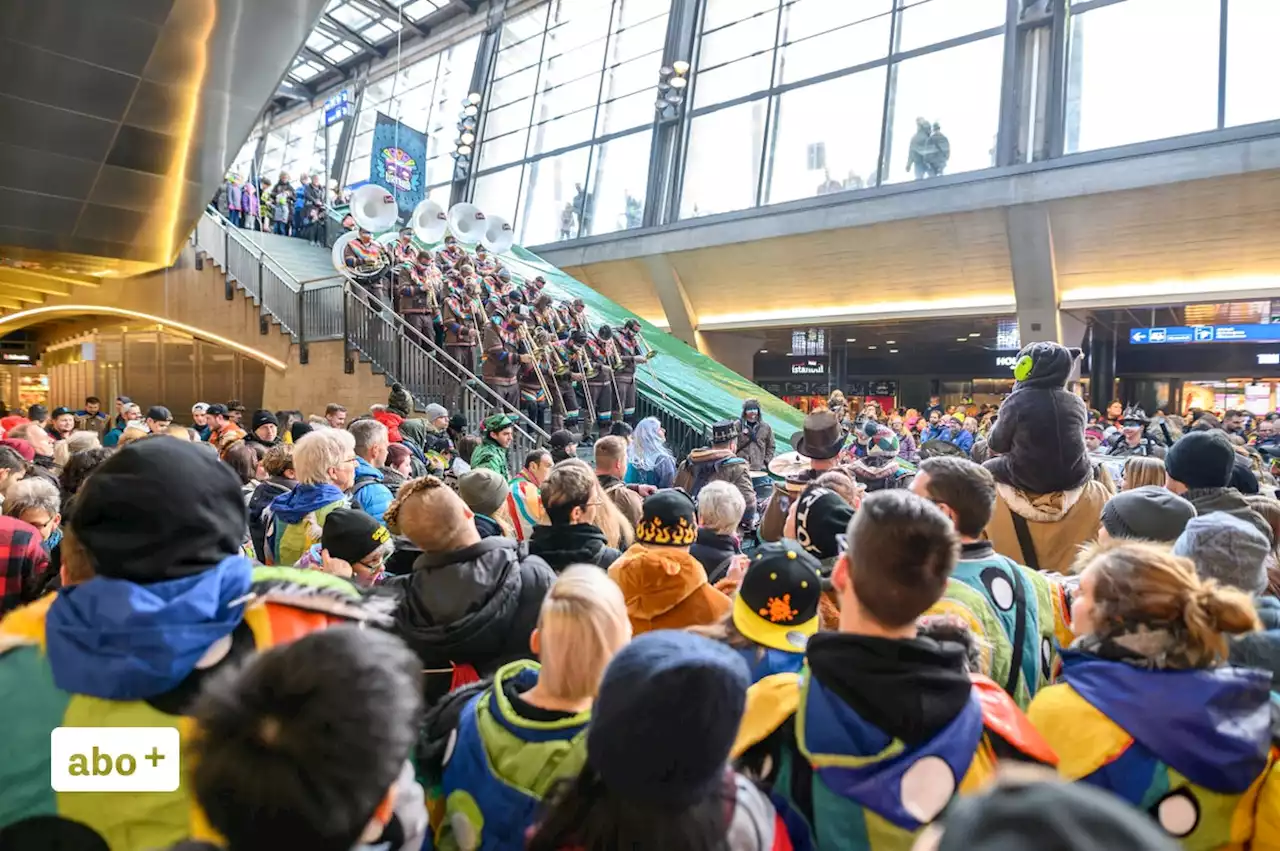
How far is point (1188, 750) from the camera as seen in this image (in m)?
1.27

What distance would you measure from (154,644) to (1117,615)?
1.70 m

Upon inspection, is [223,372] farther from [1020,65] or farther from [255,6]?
[1020,65]

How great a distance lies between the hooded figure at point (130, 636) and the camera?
44.8 inches

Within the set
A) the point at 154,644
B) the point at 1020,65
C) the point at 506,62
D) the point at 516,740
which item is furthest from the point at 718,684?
the point at 506,62

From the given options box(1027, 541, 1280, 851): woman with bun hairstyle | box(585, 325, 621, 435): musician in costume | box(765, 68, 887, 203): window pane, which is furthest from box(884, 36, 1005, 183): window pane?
box(1027, 541, 1280, 851): woman with bun hairstyle

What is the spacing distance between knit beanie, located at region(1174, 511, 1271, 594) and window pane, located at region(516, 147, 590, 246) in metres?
19.5

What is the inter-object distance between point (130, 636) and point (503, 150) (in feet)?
77.3

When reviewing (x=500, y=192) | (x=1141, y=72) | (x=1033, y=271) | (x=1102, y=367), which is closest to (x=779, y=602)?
(x=1033, y=271)

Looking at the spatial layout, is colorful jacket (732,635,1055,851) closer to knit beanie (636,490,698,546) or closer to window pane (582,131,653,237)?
knit beanie (636,490,698,546)

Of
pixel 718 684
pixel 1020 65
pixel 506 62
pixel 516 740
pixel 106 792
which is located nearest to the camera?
pixel 718 684

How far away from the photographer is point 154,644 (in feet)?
3.71

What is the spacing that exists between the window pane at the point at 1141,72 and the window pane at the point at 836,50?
374cm

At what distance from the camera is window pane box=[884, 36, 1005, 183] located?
13938 millimetres

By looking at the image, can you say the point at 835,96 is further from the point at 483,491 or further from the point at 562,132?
the point at 483,491
